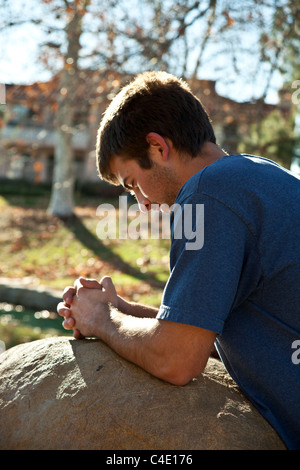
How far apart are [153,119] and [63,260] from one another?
1122 cm

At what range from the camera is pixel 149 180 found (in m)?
2.52

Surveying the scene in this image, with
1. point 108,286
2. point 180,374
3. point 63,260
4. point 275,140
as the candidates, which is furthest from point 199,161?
point 275,140

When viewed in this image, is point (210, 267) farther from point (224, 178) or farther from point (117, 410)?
point (117, 410)

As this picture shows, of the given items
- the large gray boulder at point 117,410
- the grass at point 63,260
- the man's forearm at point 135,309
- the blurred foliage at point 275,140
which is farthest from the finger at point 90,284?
the blurred foliage at point 275,140

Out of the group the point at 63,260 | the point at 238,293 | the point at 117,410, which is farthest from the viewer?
the point at 63,260

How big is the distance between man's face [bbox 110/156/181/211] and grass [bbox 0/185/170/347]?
4.68m

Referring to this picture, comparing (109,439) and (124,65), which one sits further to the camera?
(124,65)

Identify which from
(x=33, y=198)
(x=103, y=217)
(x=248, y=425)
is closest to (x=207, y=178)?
(x=248, y=425)

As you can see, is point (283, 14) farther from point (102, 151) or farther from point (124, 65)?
point (102, 151)

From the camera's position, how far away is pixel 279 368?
6.54ft

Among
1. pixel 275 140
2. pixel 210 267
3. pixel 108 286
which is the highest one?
pixel 275 140

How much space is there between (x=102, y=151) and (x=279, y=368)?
1350mm

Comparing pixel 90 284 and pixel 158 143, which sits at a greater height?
pixel 158 143

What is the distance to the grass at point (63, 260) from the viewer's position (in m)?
8.66
